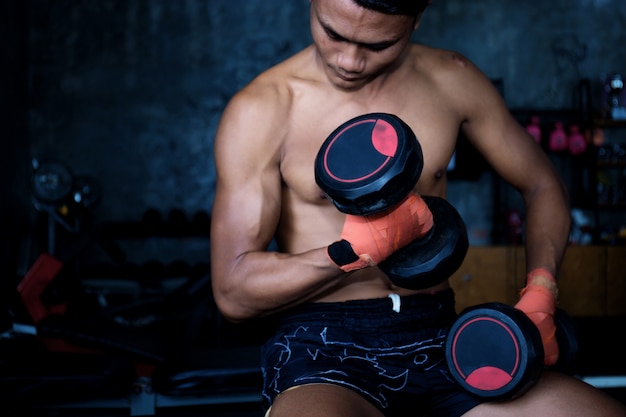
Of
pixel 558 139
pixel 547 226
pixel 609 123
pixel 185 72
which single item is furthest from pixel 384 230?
pixel 185 72

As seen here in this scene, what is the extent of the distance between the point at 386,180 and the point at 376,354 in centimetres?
41

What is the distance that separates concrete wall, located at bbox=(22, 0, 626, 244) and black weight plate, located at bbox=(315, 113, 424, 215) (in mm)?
4381

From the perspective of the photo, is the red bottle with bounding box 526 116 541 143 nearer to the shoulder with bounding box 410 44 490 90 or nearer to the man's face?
the shoulder with bounding box 410 44 490 90

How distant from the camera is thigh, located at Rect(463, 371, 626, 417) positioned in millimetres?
1147

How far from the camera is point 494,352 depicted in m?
1.12

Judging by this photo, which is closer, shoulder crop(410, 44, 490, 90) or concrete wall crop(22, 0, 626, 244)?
shoulder crop(410, 44, 490, 90)

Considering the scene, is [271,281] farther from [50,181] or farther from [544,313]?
[50,181]

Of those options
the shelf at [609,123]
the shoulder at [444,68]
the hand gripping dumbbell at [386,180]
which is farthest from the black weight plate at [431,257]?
the shelf at [609,123]

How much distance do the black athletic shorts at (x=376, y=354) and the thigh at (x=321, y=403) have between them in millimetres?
24

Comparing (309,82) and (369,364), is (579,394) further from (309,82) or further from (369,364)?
(309,82)

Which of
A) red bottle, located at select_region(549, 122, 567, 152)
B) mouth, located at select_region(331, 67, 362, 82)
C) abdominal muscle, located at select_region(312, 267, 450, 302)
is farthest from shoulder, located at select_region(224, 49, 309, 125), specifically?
red bottle, located at select_region(549, 122, 567, 152)

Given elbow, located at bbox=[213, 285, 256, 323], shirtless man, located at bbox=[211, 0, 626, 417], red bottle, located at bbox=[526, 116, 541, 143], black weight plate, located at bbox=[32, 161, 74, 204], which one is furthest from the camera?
red bottle, located at bbox=[526, 116, 541, 143]

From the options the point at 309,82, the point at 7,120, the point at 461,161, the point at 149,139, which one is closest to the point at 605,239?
the point at 461,161

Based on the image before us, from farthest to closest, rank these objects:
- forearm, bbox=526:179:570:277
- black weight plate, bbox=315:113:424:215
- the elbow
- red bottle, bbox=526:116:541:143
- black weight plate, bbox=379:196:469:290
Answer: red bottle, bbox=526:116:541:143 → forearm, bbox=526:179:570:277 → the elbow → black weight plate, bbox=379:196:469:290 → black weight plate, bbox=315:113:424:215
